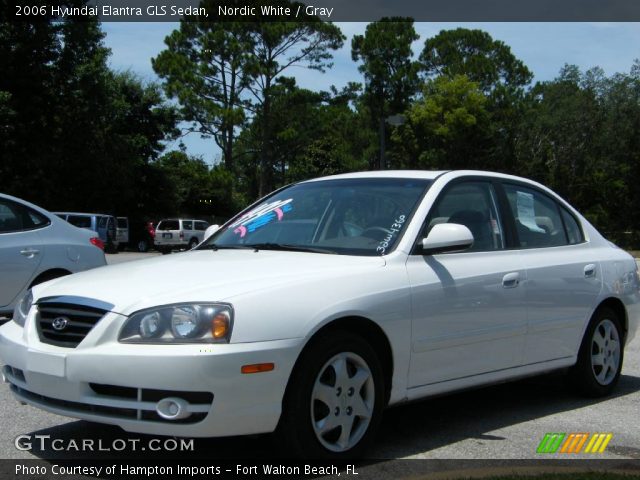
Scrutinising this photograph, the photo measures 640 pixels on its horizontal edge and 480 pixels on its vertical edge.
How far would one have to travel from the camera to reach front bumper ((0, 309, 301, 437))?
3.80m

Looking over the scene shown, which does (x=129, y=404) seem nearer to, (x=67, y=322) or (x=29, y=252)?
(x=67, y=322)

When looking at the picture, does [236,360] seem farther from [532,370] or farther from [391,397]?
[532,370]

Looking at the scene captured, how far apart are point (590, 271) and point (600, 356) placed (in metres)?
0.66

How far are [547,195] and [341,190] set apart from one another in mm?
1739

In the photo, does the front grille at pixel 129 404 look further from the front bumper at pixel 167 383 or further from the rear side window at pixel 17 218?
the rear side window at pixel 17 218

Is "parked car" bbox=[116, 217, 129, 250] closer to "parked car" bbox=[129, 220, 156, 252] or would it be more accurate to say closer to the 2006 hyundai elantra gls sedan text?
"parked car" bbox=[129, 220, 156, 252]

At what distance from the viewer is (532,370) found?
5.61m

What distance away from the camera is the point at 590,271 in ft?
20.1

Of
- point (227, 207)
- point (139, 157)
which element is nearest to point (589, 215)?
point (227, 207)

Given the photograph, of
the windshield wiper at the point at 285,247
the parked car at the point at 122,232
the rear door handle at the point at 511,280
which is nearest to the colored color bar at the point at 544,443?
the rear door handle at the point at 511,280

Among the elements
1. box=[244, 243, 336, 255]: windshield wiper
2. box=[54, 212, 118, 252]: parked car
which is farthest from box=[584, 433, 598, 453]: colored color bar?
box=[54, 212, 118, 252]: parked car

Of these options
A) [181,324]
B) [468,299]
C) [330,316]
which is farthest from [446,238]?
[181,324]

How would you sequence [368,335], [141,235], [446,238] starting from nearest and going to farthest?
[368,335] → [446,238] → [141,235]

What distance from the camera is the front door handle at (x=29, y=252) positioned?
836 cm
